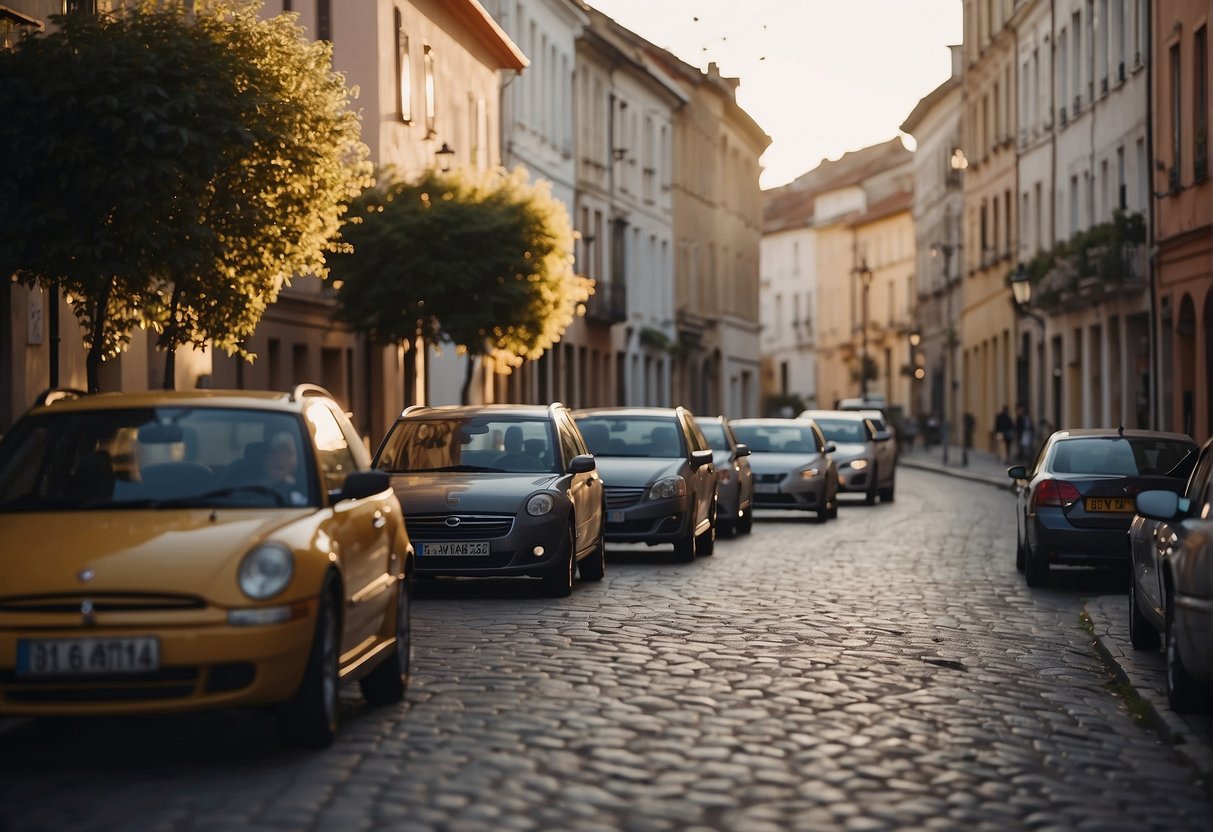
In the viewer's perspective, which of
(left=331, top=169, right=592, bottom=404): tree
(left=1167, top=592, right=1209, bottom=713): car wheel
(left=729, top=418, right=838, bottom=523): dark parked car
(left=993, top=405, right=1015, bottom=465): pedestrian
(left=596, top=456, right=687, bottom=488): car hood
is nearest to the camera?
(left=1167, top=592, right=1209, bottom=713): car wheel

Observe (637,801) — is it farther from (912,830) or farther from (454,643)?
(454,643)

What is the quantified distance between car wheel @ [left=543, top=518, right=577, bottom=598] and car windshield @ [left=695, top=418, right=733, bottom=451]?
1122 centimetres

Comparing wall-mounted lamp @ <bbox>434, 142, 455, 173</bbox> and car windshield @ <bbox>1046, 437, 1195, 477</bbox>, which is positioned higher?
wall-mounted lamp @ <bbox>434, 142, 455, 173</bbox>

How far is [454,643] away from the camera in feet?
45.7

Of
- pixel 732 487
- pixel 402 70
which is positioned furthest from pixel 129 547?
pixel 402 70

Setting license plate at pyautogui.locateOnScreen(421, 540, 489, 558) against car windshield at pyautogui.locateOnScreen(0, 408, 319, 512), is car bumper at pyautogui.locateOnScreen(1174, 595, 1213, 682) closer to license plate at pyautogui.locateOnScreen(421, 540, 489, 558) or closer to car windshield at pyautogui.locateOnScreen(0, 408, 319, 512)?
car windshield at pyautogui.locateOnScreen(0, 408, 319, 512)

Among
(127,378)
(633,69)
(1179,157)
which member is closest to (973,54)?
(633,69)

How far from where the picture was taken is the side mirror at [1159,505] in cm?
1107

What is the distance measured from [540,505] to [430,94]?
1043 inches

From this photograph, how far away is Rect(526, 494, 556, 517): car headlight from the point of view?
17.2 m

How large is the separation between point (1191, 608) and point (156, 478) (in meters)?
4.58

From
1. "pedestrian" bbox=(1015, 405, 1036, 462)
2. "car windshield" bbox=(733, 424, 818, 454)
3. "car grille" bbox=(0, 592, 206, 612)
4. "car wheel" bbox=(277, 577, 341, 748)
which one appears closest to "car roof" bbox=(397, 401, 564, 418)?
"car wheel" bbox=(277, 577, 341, 748)

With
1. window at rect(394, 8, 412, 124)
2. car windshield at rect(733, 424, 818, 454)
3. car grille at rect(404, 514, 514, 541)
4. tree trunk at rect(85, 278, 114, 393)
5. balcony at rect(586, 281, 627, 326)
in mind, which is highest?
window at rect(394, 8, 412, 124)

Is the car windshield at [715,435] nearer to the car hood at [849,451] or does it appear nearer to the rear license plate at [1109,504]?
the car hood at [849,451]
